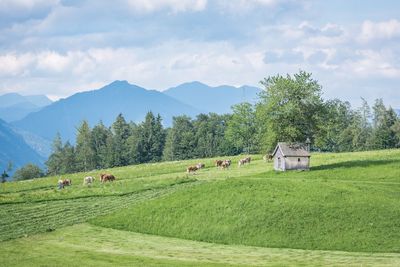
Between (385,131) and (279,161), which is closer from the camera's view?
(279,161)

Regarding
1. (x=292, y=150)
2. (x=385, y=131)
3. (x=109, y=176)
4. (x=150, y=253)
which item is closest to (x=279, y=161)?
(x=292, y=150)

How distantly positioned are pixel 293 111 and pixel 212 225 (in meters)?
33.7

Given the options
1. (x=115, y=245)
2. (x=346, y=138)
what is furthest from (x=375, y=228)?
(x=346, y=138)

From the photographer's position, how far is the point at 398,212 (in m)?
51.2

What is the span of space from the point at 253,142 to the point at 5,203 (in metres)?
105

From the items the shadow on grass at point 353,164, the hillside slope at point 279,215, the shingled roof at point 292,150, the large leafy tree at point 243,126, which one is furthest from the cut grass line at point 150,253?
the large leafy tree at point 243,126

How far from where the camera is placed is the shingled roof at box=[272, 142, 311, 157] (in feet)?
254

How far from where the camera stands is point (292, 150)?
257 feet

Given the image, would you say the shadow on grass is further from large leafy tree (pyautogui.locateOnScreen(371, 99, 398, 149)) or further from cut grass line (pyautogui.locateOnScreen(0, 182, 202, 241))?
large leafy tree (pyautogui.locateOnScreen(371, 99, 398, 149))

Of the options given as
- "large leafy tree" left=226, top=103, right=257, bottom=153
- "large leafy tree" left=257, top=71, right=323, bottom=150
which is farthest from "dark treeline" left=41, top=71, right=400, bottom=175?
"large leafy tree" left=257, top=71, right=323, bottom=150

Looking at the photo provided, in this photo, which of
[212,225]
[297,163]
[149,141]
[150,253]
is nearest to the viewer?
[150,253]

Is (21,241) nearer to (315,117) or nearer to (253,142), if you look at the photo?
(315,117)

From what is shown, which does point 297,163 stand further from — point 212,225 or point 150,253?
point 150,253

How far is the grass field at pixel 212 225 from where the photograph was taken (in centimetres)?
3953
